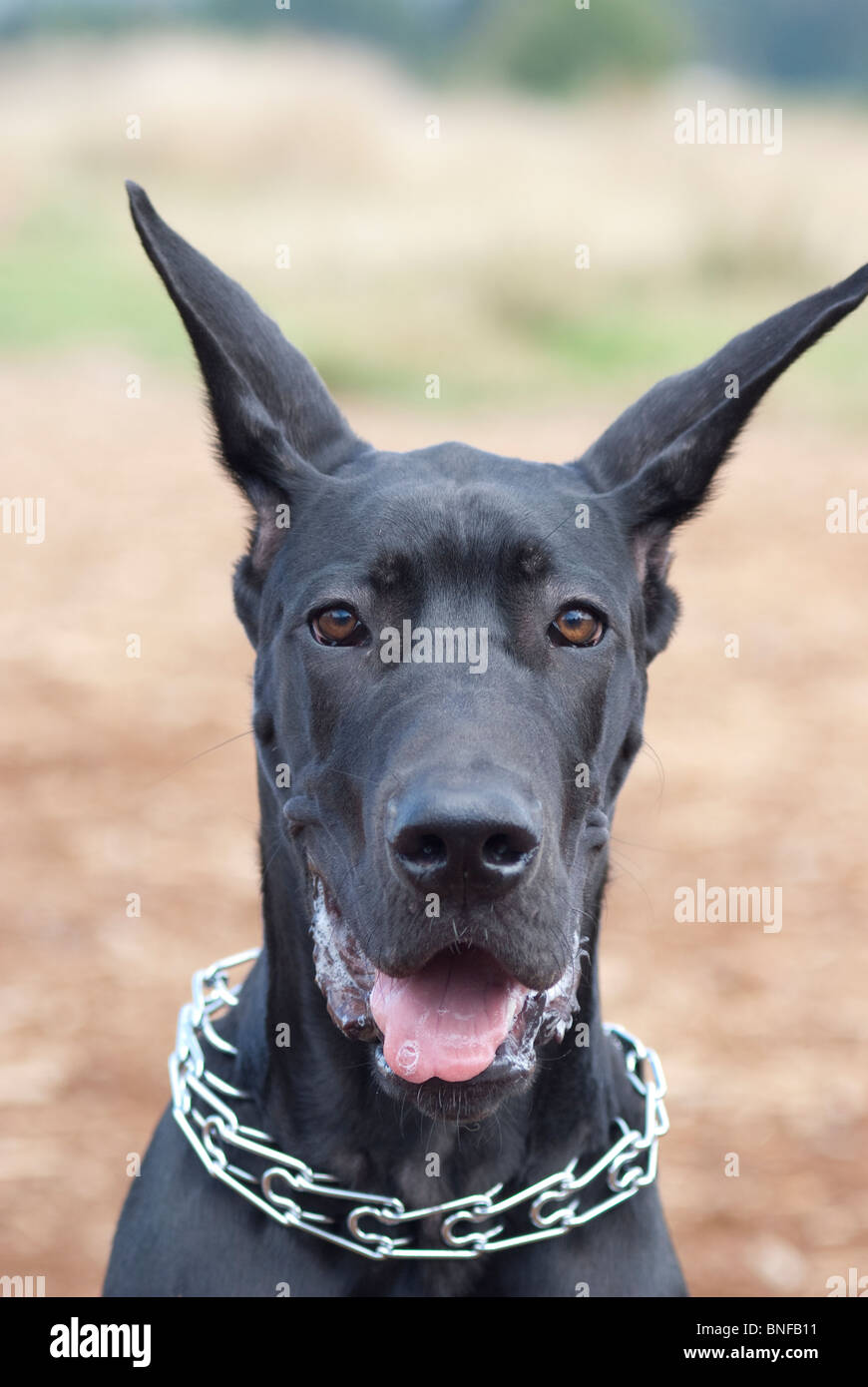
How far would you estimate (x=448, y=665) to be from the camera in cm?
298

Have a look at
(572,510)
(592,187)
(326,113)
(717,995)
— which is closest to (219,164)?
A: (326,113)

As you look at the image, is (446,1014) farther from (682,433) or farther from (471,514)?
(682,433)

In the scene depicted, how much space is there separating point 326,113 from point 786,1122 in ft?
84.9

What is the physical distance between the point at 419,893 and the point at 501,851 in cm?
17

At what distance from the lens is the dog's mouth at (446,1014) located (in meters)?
2.80

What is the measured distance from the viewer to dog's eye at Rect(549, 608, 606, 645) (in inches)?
123

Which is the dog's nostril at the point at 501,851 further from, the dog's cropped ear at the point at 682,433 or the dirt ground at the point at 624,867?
the dirt ground at the point at 624,867

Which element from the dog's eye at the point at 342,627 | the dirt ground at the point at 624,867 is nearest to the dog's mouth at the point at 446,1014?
the dog's eye at the point at 342,627

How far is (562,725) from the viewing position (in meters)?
3.04

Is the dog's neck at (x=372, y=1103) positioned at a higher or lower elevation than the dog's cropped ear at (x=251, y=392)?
lower

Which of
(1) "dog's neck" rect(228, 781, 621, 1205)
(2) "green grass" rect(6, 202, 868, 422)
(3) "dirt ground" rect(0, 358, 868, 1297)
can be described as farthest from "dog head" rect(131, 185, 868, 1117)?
(2) "green grass" rect(6, 202, 868, 422)

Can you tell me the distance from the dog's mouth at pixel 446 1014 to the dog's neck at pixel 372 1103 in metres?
0.13

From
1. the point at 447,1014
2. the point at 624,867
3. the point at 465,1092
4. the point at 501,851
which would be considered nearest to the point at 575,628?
the point at 501,851
